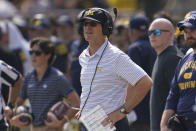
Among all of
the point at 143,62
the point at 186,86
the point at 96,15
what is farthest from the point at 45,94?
the point at 186,86

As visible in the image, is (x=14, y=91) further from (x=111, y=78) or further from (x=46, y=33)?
(x=46, y=33)

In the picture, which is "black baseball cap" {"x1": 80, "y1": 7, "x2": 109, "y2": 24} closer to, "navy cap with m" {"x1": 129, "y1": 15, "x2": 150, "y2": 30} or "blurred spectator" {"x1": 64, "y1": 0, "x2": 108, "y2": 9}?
"navy cap with m" {"x1": 129, "y1": 15, "x2": 150, "y2": 30}

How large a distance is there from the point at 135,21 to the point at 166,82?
6.92ft

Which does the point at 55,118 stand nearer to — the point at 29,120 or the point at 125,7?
the point at 29,120

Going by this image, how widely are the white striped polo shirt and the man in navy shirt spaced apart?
510 millimetres

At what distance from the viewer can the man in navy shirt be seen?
6062mm

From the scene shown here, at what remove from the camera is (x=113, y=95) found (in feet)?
19.8

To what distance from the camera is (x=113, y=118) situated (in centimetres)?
587

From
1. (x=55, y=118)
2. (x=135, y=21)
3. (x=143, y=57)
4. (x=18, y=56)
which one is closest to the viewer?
(x=55, y=118)

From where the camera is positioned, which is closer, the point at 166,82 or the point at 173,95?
the point at 173,95

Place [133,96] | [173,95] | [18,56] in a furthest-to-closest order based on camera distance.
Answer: [18,56], [173,95], [133,96]

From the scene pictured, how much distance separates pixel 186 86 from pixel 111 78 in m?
0.80

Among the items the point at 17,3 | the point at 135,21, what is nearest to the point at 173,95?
the point at 135,21

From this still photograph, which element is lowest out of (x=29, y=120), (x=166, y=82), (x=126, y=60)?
(x=29, y=120)
